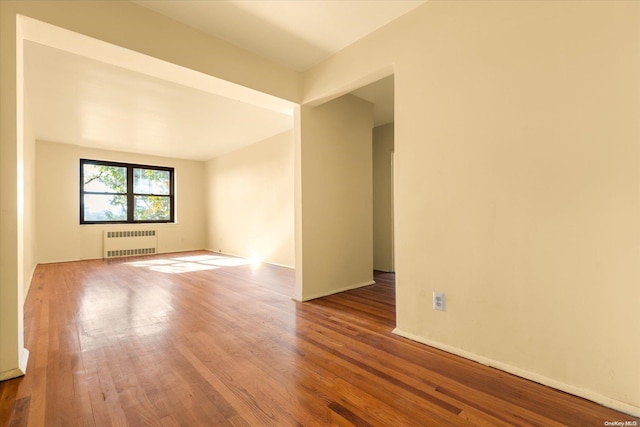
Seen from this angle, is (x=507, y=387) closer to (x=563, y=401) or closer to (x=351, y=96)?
(x=563, y=401)

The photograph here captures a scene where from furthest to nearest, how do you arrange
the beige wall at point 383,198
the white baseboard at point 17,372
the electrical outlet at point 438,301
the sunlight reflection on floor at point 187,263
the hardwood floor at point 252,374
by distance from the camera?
the sunlight reflection on floor at point 187,263 → the beige wall at point 383,198 → the electrical outlet at point 438,301 → the white baseboard at point 17,372 → the hardwood floor at point 252,374

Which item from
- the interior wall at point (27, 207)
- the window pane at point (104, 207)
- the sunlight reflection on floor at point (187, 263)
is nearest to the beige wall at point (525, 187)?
the interior wall at point (27, 207)

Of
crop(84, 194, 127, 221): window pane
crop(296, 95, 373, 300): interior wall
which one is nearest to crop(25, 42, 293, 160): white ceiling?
crop(84, 194, 127, 221): window pane

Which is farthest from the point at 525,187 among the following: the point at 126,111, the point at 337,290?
the point at 126,111

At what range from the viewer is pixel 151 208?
7574 millimetres

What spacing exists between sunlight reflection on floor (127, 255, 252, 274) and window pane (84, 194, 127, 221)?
5.71 feet

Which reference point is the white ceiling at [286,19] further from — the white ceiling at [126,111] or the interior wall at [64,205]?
Result: the interior wall at [64,205]

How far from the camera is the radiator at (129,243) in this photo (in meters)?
6.69

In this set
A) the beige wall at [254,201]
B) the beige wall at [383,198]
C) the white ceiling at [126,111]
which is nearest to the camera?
the white ceiling at [126,111]

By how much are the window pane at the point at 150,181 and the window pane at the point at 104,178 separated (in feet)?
0.86

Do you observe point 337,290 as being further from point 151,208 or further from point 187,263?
point 151,208

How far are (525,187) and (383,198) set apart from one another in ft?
11.3

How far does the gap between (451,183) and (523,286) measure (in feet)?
2.59

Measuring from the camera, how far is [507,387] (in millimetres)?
1604
